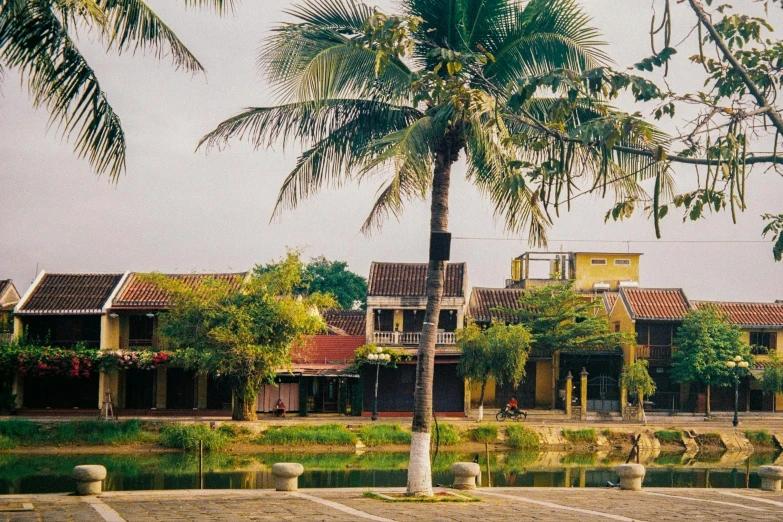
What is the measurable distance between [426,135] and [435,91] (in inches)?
207

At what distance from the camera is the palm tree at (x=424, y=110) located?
44.3 ft

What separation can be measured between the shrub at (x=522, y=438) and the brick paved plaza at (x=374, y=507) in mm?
15538

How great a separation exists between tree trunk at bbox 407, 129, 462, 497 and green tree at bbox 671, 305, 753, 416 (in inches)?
961

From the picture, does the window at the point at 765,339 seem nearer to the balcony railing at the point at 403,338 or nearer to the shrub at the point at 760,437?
the shrub at the point at 760,437

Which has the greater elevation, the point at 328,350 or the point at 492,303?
the point at 492,303

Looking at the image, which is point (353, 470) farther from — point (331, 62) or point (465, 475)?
point (331, 62)

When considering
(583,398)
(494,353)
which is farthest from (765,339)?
(494,353)

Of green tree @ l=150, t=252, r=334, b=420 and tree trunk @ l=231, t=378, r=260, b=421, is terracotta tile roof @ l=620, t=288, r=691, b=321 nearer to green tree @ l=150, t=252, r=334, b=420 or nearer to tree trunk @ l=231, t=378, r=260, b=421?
green tree @ l=150, t=252, r=334, b=420

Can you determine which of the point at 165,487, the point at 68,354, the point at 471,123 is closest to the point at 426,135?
the point at 471,123

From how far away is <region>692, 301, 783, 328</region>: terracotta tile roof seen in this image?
40000 mm

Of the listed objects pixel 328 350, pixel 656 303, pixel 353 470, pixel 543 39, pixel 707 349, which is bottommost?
pixel 353 470

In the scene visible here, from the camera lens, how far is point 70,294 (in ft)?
120

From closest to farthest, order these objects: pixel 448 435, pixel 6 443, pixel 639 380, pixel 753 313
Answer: pixel 6 443 → pixel 448 435 → pixel 639 380 → pixel 753 313

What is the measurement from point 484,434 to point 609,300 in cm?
1307
